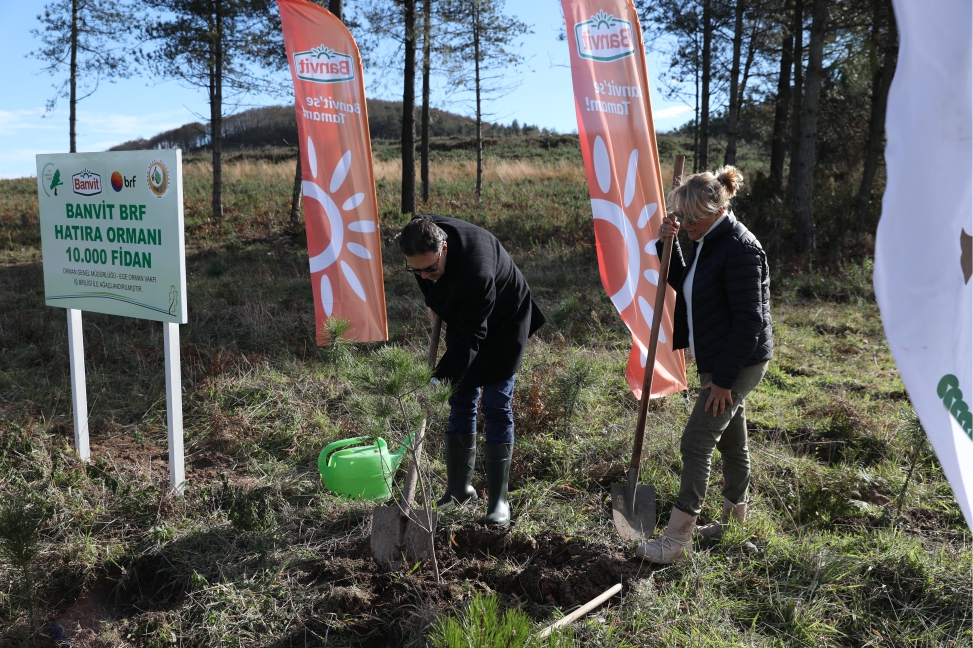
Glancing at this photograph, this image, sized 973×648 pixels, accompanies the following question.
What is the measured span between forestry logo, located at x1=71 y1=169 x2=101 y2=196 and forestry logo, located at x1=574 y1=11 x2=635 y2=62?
3.47m

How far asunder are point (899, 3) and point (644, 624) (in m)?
2.35

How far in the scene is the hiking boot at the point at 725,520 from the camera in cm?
332

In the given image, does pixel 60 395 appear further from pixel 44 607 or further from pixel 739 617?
pixel 739 617

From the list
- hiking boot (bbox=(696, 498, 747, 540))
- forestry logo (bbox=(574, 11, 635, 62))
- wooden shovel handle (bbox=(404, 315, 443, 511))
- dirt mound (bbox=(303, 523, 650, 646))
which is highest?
forestry logo (bbox=(574, 11, 635, 62))

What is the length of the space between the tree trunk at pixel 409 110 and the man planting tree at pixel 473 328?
10940 mm

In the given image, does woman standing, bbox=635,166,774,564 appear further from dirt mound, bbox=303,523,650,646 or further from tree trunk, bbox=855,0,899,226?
tree trunk, bbox=855,0,899,226

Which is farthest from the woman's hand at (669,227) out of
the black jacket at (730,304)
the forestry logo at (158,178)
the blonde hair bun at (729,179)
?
the forestry logo at (158,178)

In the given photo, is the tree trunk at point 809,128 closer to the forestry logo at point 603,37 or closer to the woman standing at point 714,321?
the forestry logo at point 603,37

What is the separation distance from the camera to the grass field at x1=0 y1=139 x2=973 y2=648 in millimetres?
2756

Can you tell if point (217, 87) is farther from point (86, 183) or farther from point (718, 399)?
point (718, 399)

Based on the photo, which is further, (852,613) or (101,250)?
(101,250)


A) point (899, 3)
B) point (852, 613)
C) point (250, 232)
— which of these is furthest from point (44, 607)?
point (250, 232)

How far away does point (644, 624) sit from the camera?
2.67 metres

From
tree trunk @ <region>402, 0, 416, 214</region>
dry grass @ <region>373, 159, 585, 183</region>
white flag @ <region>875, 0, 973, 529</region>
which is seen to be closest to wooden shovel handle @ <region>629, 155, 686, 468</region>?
white flag @ <region>875, 0, 973, 529</region>
